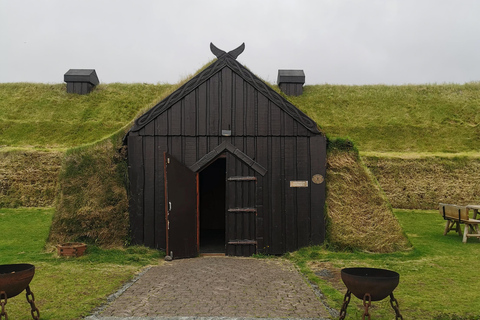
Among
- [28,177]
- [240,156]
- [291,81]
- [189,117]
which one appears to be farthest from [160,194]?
[291,81]

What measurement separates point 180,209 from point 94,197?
7.98 ft

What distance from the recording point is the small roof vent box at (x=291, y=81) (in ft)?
106

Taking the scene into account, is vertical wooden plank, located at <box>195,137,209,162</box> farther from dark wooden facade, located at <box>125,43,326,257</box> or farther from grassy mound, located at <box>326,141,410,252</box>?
grassy mound, located at <box>326,141,410,252</box>

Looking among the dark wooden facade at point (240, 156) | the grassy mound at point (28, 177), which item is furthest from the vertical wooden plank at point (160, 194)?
the grassy mound at point (28, 177)

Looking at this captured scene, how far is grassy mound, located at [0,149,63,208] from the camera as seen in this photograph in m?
20.5

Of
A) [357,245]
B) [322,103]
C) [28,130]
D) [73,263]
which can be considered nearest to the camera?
[73,263]

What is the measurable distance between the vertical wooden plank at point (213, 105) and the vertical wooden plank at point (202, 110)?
88 millimetres

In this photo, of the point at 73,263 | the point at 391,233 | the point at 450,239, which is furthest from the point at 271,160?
the point at 450,239

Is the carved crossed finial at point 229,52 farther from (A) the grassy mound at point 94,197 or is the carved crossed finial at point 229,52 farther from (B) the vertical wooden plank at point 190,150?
(A) the grassy mound at point 94,197

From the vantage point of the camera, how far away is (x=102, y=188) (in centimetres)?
1155

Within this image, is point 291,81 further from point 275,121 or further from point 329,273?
point 329,273

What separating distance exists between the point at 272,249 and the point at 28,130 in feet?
76.4

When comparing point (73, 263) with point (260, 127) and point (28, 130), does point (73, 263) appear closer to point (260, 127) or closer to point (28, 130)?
point (260, 127)

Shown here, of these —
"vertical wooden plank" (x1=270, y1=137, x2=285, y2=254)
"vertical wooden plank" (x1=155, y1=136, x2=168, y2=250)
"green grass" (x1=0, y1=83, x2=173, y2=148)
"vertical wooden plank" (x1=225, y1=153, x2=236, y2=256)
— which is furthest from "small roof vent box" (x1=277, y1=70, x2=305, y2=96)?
"vertical wooden plank" (x1=155, y1=136, x2=168, y2=250)
